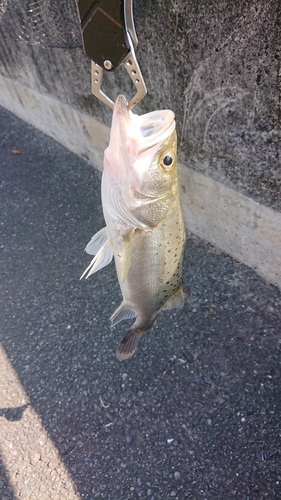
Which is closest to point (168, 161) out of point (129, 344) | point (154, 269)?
point (154, 269)

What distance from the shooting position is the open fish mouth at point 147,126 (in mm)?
1673

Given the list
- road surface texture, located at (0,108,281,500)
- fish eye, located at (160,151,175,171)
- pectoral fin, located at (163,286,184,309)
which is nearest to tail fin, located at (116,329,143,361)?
pectoral fin, located at (163,286,184,309)

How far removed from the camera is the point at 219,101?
2932 millimetres

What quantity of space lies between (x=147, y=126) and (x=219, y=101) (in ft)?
4.53

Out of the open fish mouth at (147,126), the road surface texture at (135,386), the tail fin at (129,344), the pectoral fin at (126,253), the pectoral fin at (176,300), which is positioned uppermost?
the open fish mouth at (147,126)

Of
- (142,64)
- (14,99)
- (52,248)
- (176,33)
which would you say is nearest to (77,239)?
(52,248)

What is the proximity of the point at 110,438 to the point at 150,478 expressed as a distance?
0.43m

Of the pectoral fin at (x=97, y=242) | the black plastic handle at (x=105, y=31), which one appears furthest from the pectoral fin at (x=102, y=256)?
the black plastic handle at (x=105, y=31)

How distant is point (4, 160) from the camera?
5.68m

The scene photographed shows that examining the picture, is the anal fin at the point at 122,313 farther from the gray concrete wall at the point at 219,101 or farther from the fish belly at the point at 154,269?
the gray concrete wall at the point at 219,101

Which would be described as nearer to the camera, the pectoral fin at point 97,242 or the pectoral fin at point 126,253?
the pectoral fin at point 126,253

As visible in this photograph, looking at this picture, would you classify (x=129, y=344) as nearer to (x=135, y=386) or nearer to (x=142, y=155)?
(x=135, y=386)

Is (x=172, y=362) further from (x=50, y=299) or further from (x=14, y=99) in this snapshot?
(x=14, y=99)

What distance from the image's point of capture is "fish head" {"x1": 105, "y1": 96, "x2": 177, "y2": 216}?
173 centimetres
